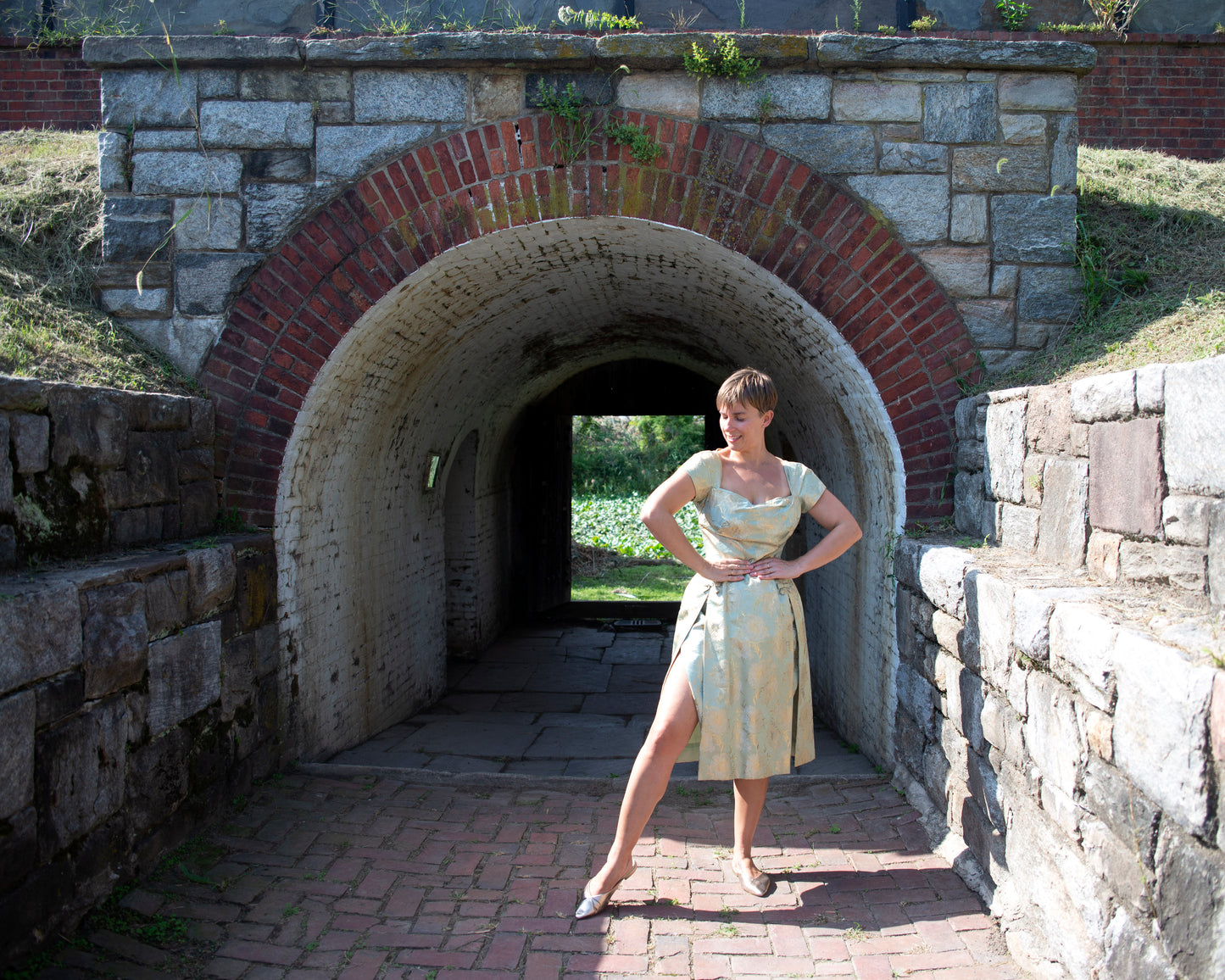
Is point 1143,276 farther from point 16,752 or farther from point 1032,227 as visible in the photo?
point 16,752

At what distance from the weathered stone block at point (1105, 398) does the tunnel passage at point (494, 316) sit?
1.43 metres

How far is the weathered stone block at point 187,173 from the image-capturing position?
475 centimetres

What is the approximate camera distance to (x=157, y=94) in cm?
477

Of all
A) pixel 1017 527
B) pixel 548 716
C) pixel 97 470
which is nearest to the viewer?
pixel 97 470

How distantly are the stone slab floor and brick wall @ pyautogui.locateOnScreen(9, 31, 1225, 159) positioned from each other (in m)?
6.29

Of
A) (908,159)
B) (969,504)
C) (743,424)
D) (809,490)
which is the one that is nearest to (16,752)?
(743,424)

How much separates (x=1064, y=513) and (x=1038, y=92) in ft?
8.67

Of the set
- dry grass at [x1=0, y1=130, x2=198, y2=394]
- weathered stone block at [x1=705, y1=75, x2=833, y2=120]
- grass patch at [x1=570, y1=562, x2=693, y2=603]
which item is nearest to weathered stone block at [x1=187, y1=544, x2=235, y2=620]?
dry grass at [x1=0, y1=130, x2=198, y2=394]

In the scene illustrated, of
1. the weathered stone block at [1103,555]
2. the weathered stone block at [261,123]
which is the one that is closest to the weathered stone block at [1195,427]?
the weathered stone block at [1103,555]

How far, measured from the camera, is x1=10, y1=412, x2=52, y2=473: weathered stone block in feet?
10.2

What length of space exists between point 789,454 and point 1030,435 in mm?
4169

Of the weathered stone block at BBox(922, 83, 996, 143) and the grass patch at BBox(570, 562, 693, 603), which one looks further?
the grass patch at BBox(570, 562, 693, 603)

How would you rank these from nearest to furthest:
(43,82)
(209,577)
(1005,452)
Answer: (1005,452) < (209,577) < (43,82)

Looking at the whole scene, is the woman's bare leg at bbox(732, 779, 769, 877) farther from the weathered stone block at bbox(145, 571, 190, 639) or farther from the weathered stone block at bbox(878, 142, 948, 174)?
the weathered stone block at bbox(878, 142, 948, 174)
